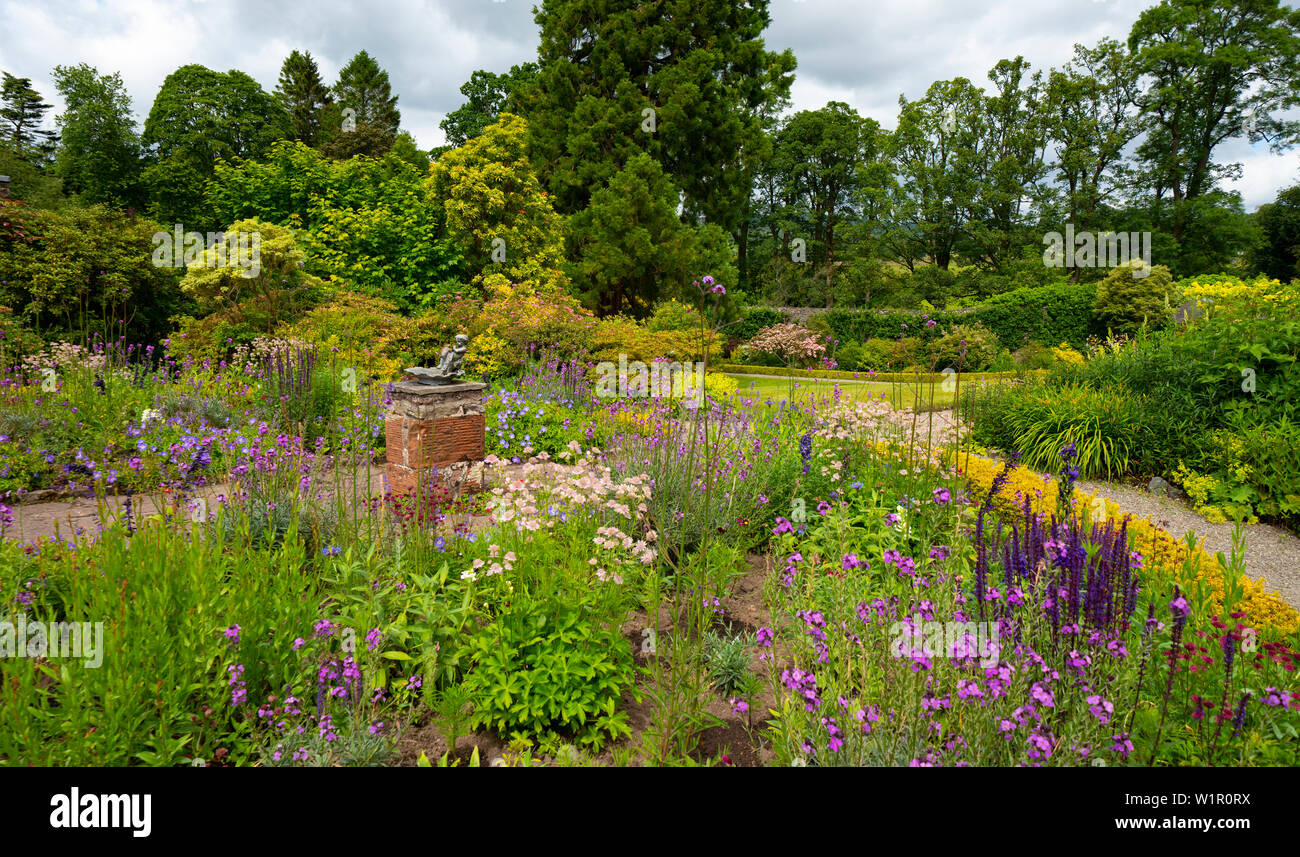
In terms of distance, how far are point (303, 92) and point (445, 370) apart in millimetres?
38560

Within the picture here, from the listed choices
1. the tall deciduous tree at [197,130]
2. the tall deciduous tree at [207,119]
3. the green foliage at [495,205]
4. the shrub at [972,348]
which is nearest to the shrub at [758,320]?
the shrub at [972,348]

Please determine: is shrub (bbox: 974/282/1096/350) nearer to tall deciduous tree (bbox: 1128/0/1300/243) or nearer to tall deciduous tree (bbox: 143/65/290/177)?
tall deciduous tree (bbox: 1128/0/1300/243)

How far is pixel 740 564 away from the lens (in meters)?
4.03

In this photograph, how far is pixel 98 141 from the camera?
22.7m

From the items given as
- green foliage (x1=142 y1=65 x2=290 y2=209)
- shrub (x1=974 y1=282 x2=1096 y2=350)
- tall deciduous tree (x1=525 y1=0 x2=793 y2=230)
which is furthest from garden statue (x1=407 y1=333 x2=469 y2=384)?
green foliage (x1=142 y1=65 x2=290 y2=209)

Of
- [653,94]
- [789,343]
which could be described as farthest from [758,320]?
[653,94]

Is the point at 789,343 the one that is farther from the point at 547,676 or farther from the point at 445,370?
the point at 547,676

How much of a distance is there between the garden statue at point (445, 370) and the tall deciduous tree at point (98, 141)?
2167 centimetres

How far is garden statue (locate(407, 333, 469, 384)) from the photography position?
5918mm

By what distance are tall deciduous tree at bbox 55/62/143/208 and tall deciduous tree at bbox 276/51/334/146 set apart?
10163mm

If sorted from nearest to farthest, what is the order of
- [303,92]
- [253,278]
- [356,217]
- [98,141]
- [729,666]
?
1. [729,666]
2. [253,278]
3. [356,217]
4. [98,141]
5. [303,92]

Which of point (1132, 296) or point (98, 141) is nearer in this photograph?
point (1132, 296)

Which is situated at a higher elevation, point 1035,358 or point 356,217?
point 356,217

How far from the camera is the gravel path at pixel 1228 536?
16.7 ft
